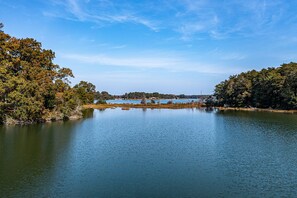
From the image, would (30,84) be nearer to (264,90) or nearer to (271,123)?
(271,123)

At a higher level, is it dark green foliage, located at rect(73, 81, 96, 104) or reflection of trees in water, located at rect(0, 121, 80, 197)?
dark green foliage, located at rect(73, 81, 96, 104)

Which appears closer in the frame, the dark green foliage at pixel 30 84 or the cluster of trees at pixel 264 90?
the dark green foliage at pixel 30 84

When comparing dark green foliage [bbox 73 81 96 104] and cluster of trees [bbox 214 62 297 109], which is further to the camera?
dark green foliage [bbox 73 81 96 104]

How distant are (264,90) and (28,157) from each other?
8380 cm

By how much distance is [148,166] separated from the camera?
24.1 m

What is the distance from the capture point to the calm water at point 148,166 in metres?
18.3

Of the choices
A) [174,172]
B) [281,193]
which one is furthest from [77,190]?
[281,193]

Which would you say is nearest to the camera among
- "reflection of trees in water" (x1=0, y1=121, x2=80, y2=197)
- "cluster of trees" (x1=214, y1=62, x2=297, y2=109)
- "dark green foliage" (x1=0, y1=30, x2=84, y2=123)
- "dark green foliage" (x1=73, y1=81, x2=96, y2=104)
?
"reflection of trees in water" (x1=0, y1=121, x2=80, y2=197)

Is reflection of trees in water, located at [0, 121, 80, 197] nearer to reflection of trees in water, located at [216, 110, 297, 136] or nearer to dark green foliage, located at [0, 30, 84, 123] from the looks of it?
dark green foliage, located at [0, 30, 84, 123]

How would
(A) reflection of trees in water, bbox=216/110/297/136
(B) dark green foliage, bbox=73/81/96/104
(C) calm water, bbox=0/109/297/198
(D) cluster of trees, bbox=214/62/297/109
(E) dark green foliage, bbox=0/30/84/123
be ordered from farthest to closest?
1. (B) dark green foliage, bbox=73/81/96/104
2. (D) cluster of trees, bbox=214/62/297/109
3. (E) dark green foliage, bbox=0/30/84/123
4. (A) reflection of trees in water, bbox=216/110/297/136
5. (C) calm water, bbox=0/109/297/198

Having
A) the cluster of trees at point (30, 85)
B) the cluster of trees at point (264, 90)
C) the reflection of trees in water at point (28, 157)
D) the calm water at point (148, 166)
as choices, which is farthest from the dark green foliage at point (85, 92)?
the calm water at point (148, 166)

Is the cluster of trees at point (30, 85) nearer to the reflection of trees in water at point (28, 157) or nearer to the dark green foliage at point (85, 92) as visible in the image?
the reflection of trees in water at point (28, 157)

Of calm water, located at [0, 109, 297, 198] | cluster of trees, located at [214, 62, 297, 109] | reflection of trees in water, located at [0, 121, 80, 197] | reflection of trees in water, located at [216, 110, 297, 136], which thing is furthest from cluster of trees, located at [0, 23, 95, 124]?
cluster of trees, located at [214, 62, 297, 109]

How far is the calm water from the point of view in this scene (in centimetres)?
1827
